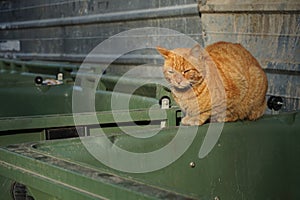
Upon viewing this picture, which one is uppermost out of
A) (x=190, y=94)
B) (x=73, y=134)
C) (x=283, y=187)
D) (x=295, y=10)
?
(x=295, y=10)

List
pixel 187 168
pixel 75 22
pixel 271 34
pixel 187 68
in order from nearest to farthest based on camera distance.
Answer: pixel 187 168 → pixel 187 68 → pixel 271 34 → pixel 75 22

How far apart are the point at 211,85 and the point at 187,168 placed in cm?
43

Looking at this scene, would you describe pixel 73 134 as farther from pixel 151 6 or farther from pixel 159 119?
pixel 151 6

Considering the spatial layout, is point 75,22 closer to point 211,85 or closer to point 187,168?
point 211,85

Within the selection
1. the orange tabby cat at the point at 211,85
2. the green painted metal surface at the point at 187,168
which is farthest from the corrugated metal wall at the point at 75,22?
the green painted metal surface at the point at 187,168

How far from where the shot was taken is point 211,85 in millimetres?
2059

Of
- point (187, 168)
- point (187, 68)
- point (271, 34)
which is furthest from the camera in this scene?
point (271, 34)

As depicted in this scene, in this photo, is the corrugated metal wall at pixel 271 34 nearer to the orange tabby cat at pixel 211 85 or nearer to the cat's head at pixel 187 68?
the orange tabby cat at pixel 211 85

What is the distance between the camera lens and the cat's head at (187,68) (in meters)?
2.04

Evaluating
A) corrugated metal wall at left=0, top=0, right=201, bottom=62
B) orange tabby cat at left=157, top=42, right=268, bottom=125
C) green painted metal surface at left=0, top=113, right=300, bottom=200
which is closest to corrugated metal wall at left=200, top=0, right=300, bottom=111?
corrugated metal wall at left=0, top=0, right=201, bottom=62

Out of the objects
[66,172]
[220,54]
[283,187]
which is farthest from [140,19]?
[66,172]

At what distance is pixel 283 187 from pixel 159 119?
57 centimetres

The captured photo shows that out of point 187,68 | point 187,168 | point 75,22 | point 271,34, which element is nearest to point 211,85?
point 187,68

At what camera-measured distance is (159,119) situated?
2223mm
